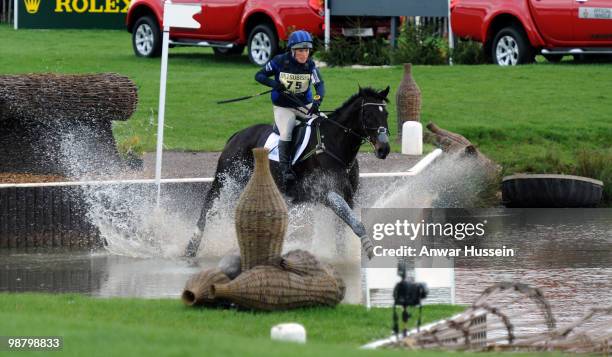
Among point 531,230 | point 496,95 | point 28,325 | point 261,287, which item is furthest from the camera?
point 496,95

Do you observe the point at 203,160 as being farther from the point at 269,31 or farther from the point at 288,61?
the point at 269,31

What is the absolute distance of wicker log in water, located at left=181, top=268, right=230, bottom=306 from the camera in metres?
11.2

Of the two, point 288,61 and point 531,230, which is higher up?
point 288,61

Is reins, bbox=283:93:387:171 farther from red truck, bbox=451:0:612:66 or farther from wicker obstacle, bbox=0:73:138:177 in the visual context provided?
red truck, bbox=451:0:612:66

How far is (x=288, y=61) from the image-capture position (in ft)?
51.4

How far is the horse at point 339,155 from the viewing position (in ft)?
49.2

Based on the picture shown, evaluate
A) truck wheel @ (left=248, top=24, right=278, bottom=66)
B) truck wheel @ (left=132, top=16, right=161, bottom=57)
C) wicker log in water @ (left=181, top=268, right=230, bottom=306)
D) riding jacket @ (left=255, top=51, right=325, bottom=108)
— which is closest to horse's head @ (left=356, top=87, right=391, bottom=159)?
riding jacket @ (left=255, top=51, right=325, bottom=108)

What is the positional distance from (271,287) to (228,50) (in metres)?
19.6

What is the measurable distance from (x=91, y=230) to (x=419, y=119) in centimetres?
729

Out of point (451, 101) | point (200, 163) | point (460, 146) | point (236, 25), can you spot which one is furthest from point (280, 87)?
point (236, 25)

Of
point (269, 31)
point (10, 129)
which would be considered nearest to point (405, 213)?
point (10, 129)

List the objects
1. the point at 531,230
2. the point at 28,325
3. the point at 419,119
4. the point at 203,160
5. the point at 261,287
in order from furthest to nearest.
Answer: the point at 419,119 → the point at 203,160 → the point at 531,230 → the point at 261,287 → the point at 28,325

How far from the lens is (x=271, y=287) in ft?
36.5

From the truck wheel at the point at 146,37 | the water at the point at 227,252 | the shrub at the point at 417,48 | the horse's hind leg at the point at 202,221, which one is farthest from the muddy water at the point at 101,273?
the truck wheel at the point at 146,37
